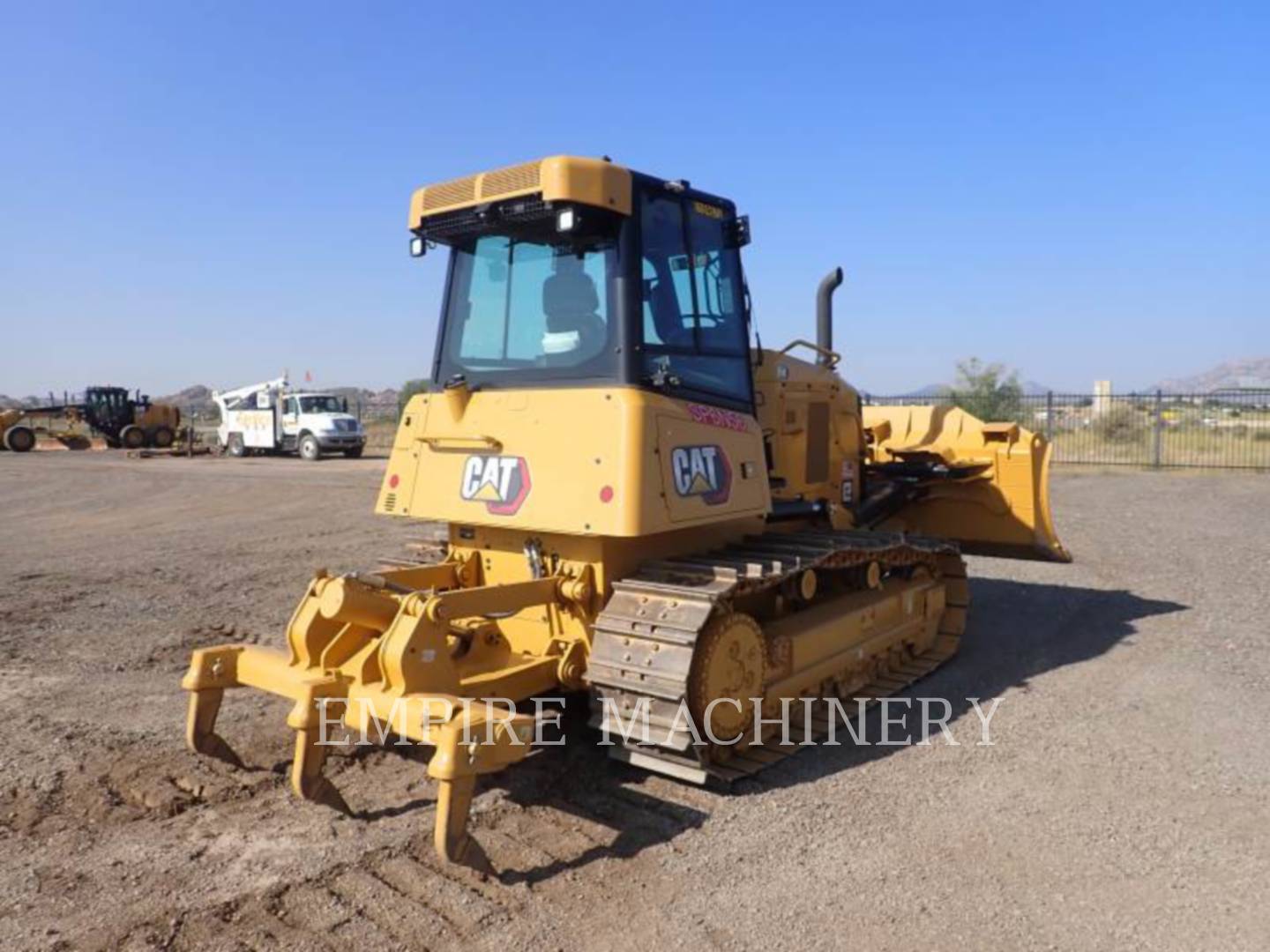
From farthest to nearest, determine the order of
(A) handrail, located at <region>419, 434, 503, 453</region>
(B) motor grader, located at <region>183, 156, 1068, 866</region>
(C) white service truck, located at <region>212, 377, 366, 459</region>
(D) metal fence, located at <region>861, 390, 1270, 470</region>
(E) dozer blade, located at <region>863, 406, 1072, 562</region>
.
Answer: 1. (C) white service truck, located at <region>212, 377, 366, 459</region>
2. (D) metal fence, located at <region>861, 390, 1270, 470</region>
3. (E) dozer blade, located at <region>863, 406, 1072, 562</region>
4. (A) handrail, located at <region>419, 434, 503, 453</region>
5. (B) motor grader, located at <region>183, 156, 1068, 866</region>

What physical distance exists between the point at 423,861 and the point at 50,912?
1.37 m

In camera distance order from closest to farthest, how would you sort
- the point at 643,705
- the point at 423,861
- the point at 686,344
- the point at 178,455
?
the point at 423,861 < the point at 643,705 < the point at 686,344 < the point at 178,455

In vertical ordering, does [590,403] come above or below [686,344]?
below

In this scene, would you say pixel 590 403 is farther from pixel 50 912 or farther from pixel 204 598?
pixel 204 598

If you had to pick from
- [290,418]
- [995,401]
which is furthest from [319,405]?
[995,401]

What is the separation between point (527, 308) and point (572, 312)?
13.1 inches

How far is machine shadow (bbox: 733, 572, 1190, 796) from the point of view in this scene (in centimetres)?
518

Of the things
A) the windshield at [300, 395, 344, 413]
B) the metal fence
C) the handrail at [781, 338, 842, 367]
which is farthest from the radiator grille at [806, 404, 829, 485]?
the windshield at [300, 395, 344, 413]

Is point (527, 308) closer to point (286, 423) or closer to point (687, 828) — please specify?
point (687, 828)

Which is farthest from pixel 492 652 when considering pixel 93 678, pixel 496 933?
pixel 93 678

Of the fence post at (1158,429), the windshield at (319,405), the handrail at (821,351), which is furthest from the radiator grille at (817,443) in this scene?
the windshield at (319,405)

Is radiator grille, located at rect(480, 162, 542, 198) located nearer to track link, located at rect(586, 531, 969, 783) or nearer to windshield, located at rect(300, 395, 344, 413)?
track link, located at rect(586, 531, 969, 783)

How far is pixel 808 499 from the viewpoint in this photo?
22.3ft

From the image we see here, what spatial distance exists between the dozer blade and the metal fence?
47.1 ft
